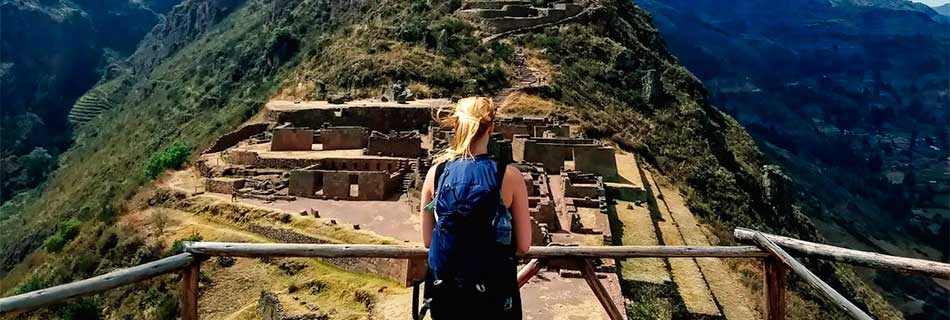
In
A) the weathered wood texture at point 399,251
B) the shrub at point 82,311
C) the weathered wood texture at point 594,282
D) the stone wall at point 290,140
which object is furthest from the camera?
the stone wall at point 290,140

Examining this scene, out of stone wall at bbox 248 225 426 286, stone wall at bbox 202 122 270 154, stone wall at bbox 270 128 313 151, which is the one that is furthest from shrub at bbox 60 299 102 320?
stone wall at bbox 202 122 270 154

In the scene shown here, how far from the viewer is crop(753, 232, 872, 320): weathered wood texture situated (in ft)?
14.9

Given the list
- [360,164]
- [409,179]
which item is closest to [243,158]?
[360,164]

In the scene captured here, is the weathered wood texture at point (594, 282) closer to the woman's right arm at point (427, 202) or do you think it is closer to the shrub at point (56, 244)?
the woman's right arm at point (427, 202)

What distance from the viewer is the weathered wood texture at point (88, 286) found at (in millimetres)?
4061

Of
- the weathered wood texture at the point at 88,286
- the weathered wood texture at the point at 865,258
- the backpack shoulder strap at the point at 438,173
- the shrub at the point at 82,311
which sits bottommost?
the shrub at the point at 82,311

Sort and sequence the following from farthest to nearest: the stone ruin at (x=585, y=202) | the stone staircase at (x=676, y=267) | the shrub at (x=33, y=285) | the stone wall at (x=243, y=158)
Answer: the stone wall at (x=243, y=158) < the shrub at (x=33, y=285) < the stone ruin at (x=585, y=202) < the stone staircase at (x=676, y=267)

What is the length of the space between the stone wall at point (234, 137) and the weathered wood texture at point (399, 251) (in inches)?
1081

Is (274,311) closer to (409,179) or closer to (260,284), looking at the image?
(260,284)

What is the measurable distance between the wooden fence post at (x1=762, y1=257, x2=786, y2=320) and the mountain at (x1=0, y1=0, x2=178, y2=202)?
85.1m

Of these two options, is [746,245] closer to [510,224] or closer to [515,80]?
[510,224]

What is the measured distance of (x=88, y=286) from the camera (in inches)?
173

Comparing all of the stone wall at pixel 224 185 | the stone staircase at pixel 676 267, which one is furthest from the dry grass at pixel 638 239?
the stone wall at pixel 224 185

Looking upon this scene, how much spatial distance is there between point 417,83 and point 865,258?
32641 millimetres
